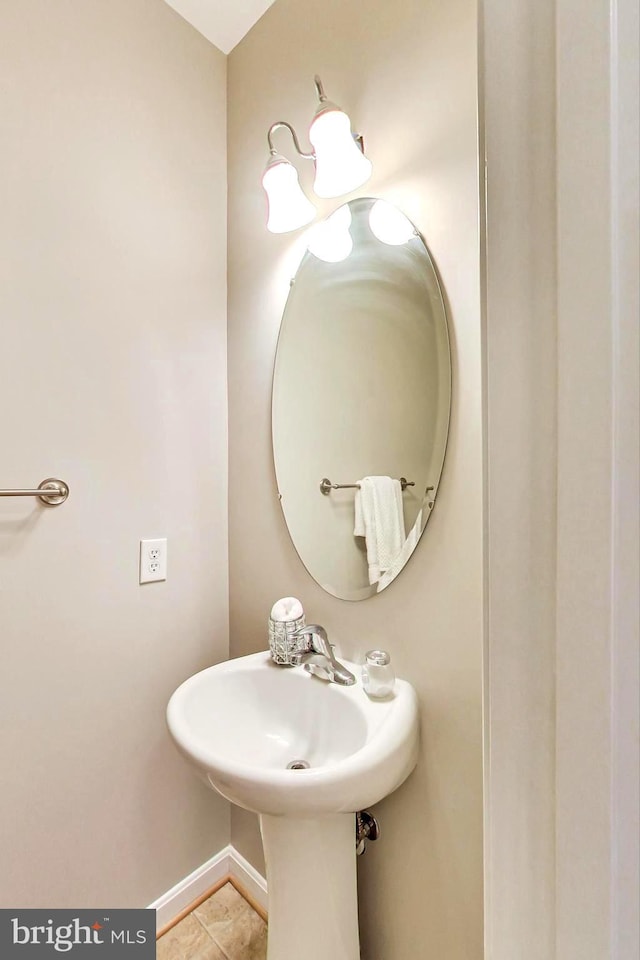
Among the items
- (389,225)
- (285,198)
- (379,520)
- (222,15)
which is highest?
(222,15)

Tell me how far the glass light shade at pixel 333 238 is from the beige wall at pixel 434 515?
0.07 meters

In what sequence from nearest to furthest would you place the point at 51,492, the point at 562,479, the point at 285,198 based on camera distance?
the point at 562,479 → the point at 51,492 → the point at 285,198

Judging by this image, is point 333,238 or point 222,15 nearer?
point 333,238

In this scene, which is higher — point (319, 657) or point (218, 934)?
point (319, 657)

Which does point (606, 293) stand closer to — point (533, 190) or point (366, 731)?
point (533, 190)

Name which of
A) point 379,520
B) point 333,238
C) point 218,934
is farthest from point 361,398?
point 218,934

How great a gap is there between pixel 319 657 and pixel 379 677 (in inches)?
7.4

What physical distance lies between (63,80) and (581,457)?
4.91 feet

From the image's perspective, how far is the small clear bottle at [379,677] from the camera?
3.23ft

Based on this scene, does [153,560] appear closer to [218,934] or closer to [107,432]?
[107,432]

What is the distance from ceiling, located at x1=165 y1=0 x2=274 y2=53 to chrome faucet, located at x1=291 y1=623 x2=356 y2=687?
5.76 ft

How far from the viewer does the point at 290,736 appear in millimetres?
1127

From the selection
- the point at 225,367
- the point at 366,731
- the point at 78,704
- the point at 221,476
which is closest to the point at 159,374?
the point at 225,367

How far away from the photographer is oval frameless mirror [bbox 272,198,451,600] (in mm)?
997
